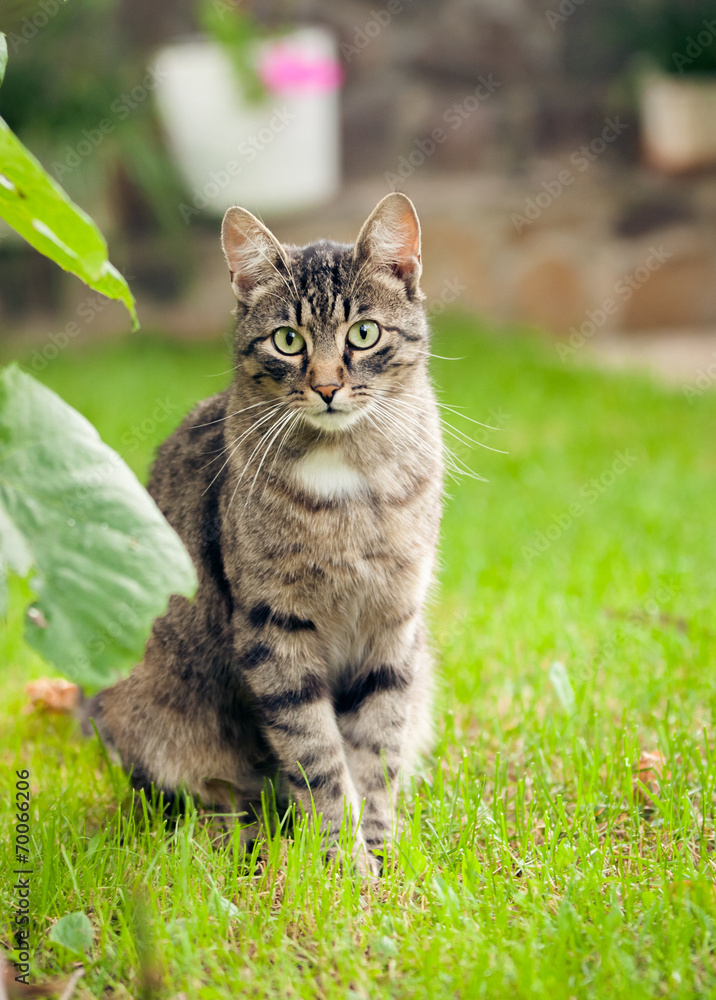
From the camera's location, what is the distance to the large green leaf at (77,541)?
43.6 inches

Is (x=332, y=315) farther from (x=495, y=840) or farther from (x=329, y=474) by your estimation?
(x=495, y=840)

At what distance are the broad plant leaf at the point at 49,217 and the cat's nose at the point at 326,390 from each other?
0.56 metres

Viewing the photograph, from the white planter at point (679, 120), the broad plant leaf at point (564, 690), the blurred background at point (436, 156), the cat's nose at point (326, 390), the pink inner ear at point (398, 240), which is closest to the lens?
the cat's nose at point (326, 390)

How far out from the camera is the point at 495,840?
173 cm

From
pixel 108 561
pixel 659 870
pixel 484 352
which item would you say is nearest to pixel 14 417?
pixel 108 561

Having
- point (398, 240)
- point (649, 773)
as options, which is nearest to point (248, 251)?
point (398, 240)

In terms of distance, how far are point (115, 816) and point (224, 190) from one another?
16.1ft

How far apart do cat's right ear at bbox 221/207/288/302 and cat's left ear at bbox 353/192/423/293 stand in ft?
0.55

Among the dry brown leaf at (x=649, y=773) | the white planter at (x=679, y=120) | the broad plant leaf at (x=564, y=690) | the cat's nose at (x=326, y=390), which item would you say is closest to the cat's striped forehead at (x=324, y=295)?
the cat's nose at (x=326, y=390)

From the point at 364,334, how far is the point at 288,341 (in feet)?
0.49

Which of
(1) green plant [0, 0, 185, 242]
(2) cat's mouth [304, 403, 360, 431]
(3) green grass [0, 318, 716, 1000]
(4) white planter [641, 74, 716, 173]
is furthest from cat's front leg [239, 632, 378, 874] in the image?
(4) white planter [641, 74, 716, 173]

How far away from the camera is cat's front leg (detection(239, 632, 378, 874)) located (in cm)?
181

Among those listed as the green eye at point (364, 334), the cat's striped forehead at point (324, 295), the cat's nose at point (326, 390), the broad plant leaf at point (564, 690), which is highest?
the cat's striped forehead at point (324, 295)

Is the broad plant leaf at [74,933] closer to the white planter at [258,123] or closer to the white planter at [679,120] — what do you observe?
the white planter at [258,123]
